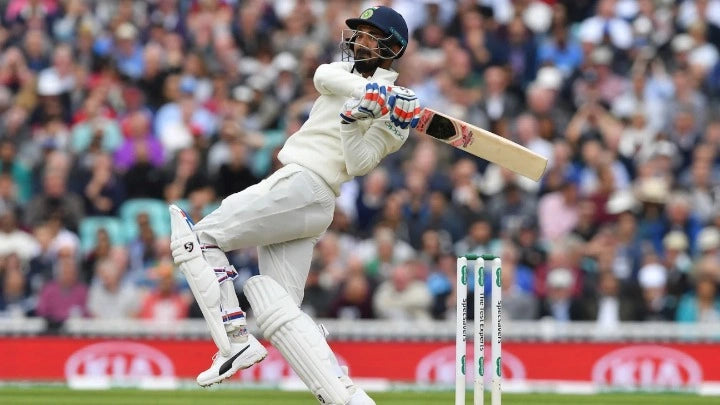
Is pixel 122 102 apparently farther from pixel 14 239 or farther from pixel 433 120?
pixel 433 120

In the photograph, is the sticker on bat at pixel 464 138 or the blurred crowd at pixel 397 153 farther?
the blurred crowd at pixel 397 153

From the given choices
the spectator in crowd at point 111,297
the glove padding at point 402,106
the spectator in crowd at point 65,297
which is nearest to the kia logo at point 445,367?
the spectator in crowd at point 111,297

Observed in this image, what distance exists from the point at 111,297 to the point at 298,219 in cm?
519

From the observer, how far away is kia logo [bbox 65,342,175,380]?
12.5 meters

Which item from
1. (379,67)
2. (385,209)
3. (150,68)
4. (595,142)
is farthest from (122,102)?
(379,67)

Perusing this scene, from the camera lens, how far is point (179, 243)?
7.92 m

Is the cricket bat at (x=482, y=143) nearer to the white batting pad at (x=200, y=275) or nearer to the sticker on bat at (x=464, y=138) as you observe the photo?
the sticker on bat at (x=464, y=138)

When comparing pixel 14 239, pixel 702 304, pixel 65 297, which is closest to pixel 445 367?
pixel 702 304

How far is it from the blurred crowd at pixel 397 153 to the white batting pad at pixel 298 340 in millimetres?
4661

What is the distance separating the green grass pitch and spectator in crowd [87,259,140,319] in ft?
4.32

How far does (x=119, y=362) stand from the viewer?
12.5 meters

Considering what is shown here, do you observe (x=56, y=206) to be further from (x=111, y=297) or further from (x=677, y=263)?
(x=677, y=263)

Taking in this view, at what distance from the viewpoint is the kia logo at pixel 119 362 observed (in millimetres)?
12461

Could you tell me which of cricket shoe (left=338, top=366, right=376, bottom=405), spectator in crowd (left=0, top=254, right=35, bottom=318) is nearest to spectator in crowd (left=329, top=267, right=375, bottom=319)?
spectator in crowd (left=0, top=254, right=35, bottom=318)
